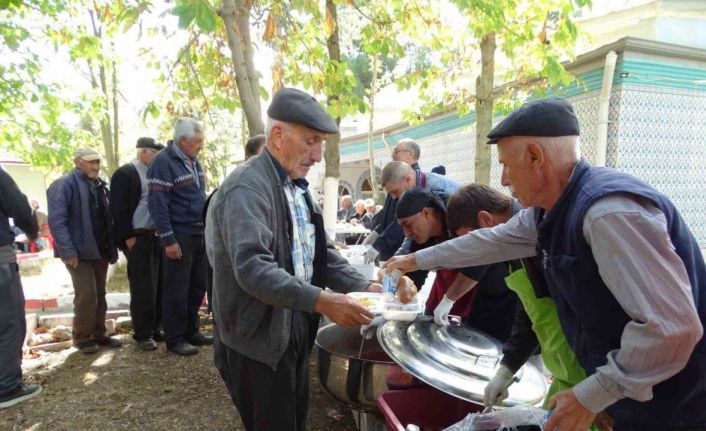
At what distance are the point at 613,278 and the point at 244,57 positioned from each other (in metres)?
4.24

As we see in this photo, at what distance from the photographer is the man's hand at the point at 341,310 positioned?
5.84 feet

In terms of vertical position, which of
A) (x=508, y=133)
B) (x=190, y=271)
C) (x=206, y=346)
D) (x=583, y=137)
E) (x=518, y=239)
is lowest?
(x=206, y=346)

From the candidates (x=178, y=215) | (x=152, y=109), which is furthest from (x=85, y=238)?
(x=152, y=109)

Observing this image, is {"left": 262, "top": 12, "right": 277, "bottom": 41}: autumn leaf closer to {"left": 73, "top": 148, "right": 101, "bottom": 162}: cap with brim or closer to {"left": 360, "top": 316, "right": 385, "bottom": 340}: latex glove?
{"left": 73, "top": 148, "right": 101, "bottom": 162}: cap with brim

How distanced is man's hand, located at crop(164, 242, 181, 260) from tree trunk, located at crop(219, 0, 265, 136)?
1358 millimetres

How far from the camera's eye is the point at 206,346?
15.9 feet

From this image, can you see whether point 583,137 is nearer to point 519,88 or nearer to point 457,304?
point 519,88

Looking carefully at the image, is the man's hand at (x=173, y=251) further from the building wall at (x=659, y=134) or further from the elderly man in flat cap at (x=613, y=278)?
the building wall at (x=659, y=134)

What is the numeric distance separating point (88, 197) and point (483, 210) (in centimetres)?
396

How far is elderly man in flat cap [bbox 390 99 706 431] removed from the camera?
3.59ft

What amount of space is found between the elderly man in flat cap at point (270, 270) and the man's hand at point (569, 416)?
2.51 ft

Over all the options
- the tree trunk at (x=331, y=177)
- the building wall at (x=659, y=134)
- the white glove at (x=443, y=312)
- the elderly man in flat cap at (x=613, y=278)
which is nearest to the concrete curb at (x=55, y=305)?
the tree trunk at (x=331, y=177)

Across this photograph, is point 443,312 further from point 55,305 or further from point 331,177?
point 55,305

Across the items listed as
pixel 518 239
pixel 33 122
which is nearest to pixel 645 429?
pixel 518 239
